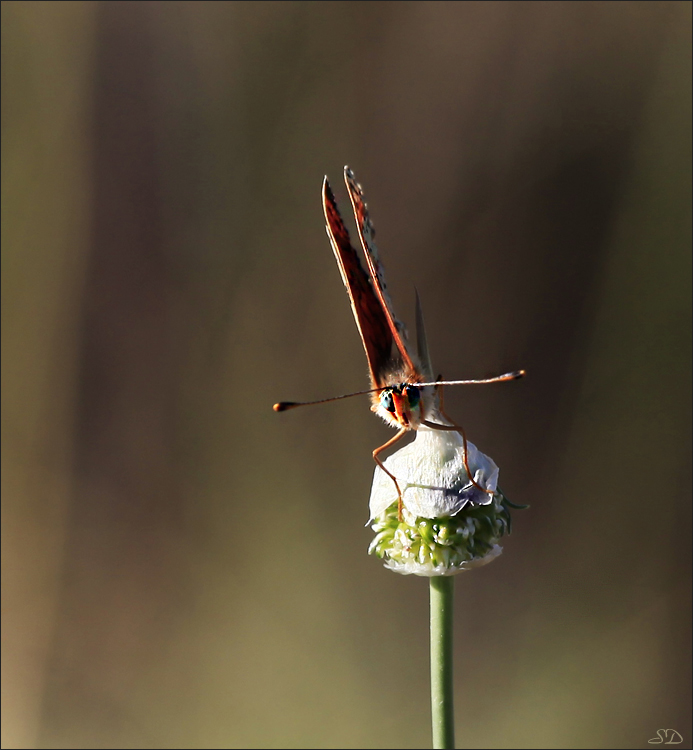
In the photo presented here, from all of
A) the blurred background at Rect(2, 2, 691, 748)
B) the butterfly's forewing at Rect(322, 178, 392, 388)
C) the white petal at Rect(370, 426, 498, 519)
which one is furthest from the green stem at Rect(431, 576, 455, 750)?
the blurred background at Rect(2, 2, 691, 748)

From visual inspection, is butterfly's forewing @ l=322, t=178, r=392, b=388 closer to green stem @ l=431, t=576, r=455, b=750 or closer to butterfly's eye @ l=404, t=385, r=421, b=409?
butterfly's eye @ l=404, t=385, r=421, b=409

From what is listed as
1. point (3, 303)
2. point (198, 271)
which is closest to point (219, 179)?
point (198, 271)

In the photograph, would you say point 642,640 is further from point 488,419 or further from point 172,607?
point 172,607

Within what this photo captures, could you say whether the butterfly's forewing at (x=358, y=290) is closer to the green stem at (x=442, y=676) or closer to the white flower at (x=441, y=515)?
the white flower at (x=441, y=515)

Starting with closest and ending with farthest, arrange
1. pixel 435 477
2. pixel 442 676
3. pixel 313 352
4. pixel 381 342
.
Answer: pixel 442 676 → pixel 435 477 → pixel 381 342 → pixel 313 352

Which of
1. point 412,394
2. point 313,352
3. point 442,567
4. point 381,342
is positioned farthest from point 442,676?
point 313,352

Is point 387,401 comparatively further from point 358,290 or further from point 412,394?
point 358,290
